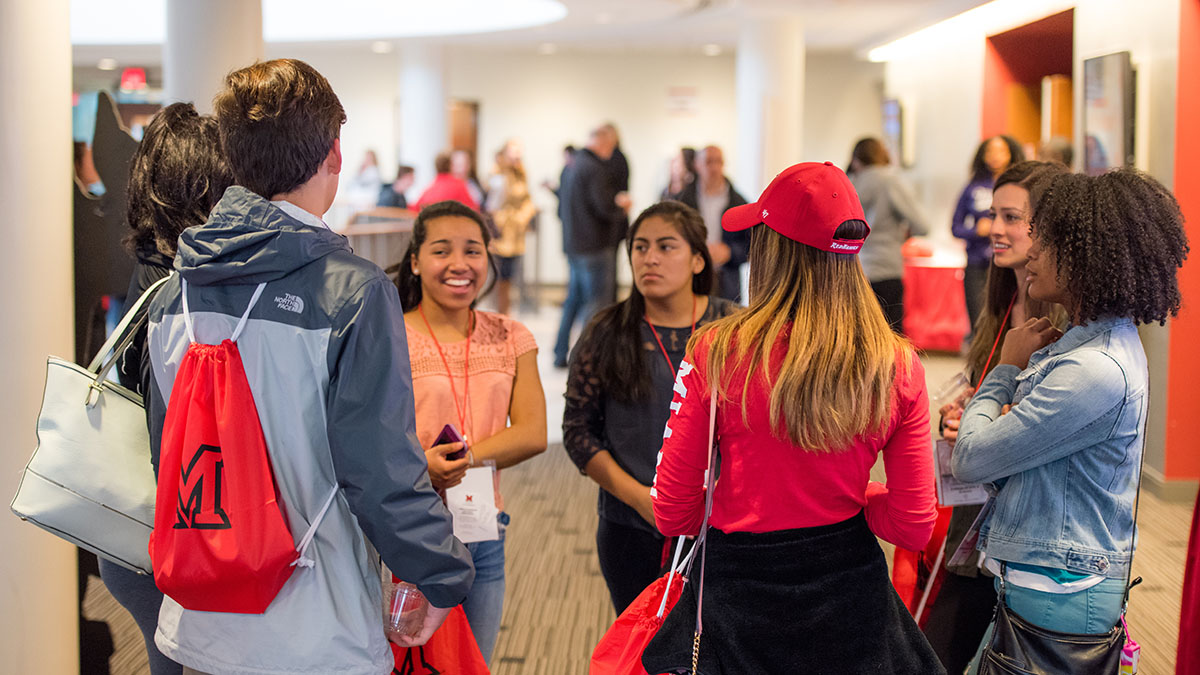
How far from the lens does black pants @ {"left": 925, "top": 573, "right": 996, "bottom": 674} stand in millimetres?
2383

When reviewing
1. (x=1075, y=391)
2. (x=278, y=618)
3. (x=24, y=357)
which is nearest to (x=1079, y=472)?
(x=1075, y=391)

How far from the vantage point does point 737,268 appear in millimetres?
7082

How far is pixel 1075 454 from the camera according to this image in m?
1.87

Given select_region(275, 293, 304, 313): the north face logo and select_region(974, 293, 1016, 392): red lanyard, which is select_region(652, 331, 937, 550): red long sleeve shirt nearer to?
select_region(275, 293, 304, 313): the north face logo

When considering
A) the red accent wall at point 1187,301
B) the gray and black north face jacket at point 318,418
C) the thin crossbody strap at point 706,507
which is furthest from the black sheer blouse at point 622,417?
the red accent wall at point 1187,301

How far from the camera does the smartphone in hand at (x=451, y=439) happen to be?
2.13 meters

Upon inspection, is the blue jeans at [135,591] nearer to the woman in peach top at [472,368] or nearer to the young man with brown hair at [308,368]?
the young man with brown hair at [308,368]

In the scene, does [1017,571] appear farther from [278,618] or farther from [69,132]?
[69,132]

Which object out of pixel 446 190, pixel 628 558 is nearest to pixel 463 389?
pixel 628 558

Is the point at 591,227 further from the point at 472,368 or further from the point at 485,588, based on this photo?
the point at 485,588

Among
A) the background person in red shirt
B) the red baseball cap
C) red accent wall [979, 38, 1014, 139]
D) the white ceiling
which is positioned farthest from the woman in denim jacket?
red accent wall [979, 38, 1014, 139]

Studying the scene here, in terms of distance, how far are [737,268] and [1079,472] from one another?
5.26 meters

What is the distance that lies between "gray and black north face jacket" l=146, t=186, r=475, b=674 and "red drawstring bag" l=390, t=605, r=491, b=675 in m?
0.33

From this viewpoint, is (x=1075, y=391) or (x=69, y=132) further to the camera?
(x=69, y=132)
